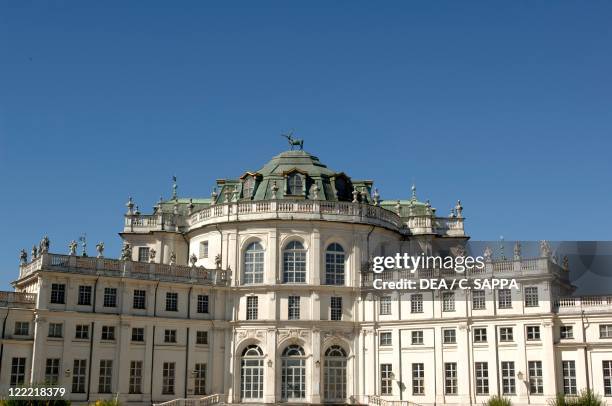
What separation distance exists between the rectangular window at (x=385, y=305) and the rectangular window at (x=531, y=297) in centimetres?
1027

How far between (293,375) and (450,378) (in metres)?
11.4

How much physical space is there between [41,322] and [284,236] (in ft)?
60.8

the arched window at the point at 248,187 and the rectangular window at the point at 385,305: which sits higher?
the arched window at the point at 248,187

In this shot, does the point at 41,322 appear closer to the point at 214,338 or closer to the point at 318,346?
the point at 214,338

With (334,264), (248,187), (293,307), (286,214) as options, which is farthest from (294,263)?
(248,187)

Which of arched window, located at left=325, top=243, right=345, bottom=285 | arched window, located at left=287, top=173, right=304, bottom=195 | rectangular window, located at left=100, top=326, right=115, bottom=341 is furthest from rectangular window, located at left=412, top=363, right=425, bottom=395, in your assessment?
rectangular window, located at left=100, top=326, right=115, bottom=341

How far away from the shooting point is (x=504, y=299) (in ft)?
187

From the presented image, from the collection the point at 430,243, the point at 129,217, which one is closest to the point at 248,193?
the point at 129,217

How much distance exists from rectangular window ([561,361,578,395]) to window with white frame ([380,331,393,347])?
492 inches

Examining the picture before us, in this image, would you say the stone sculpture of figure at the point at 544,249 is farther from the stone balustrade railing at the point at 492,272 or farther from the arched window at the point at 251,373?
the arched window at the point at 251,373

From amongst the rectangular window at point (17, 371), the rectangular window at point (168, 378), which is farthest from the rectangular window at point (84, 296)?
the rectangular window at point (168, 378)

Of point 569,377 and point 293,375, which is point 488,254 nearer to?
point 569,377

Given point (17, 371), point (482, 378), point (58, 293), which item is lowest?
point (482, 378)

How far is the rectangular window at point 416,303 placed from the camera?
2363 inches
